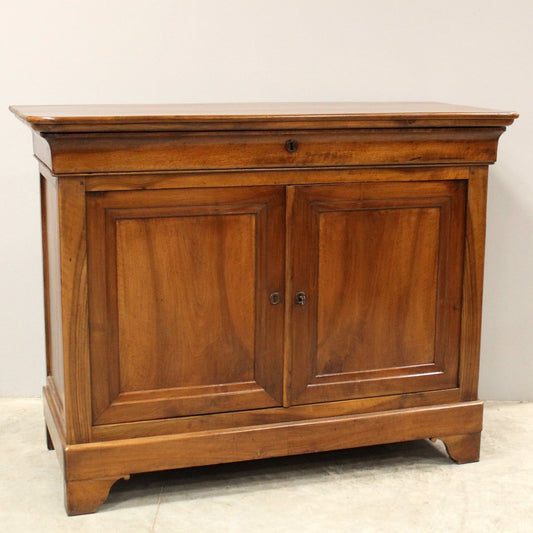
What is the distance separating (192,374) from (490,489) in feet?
2.88

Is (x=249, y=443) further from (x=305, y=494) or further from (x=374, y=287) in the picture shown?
(x=374, y=287)

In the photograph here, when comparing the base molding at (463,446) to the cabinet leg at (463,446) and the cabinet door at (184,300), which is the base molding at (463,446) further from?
the cabinet door at (184,300)

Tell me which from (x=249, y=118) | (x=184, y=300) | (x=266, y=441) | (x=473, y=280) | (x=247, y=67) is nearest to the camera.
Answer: (x=249, y=118)

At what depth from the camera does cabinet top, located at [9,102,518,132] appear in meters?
2.20

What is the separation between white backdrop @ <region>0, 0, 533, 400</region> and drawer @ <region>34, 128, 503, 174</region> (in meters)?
0.44

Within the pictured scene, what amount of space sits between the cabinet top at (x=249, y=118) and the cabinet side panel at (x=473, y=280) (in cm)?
19

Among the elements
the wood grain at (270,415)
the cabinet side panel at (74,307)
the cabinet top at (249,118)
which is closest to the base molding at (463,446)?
the wood grain at (270,415)

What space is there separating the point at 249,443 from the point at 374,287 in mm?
537

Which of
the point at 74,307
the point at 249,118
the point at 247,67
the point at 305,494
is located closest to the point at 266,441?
the point at 305,494

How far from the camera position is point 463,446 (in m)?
2.73

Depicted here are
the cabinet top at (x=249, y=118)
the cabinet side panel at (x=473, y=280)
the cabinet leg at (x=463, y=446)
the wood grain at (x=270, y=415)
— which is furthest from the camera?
the cabinet leg at (x=463, y=446)

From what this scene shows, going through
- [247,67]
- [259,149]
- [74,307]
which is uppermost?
[247,67]

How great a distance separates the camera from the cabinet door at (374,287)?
98.3 inches

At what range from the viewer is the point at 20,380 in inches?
125
